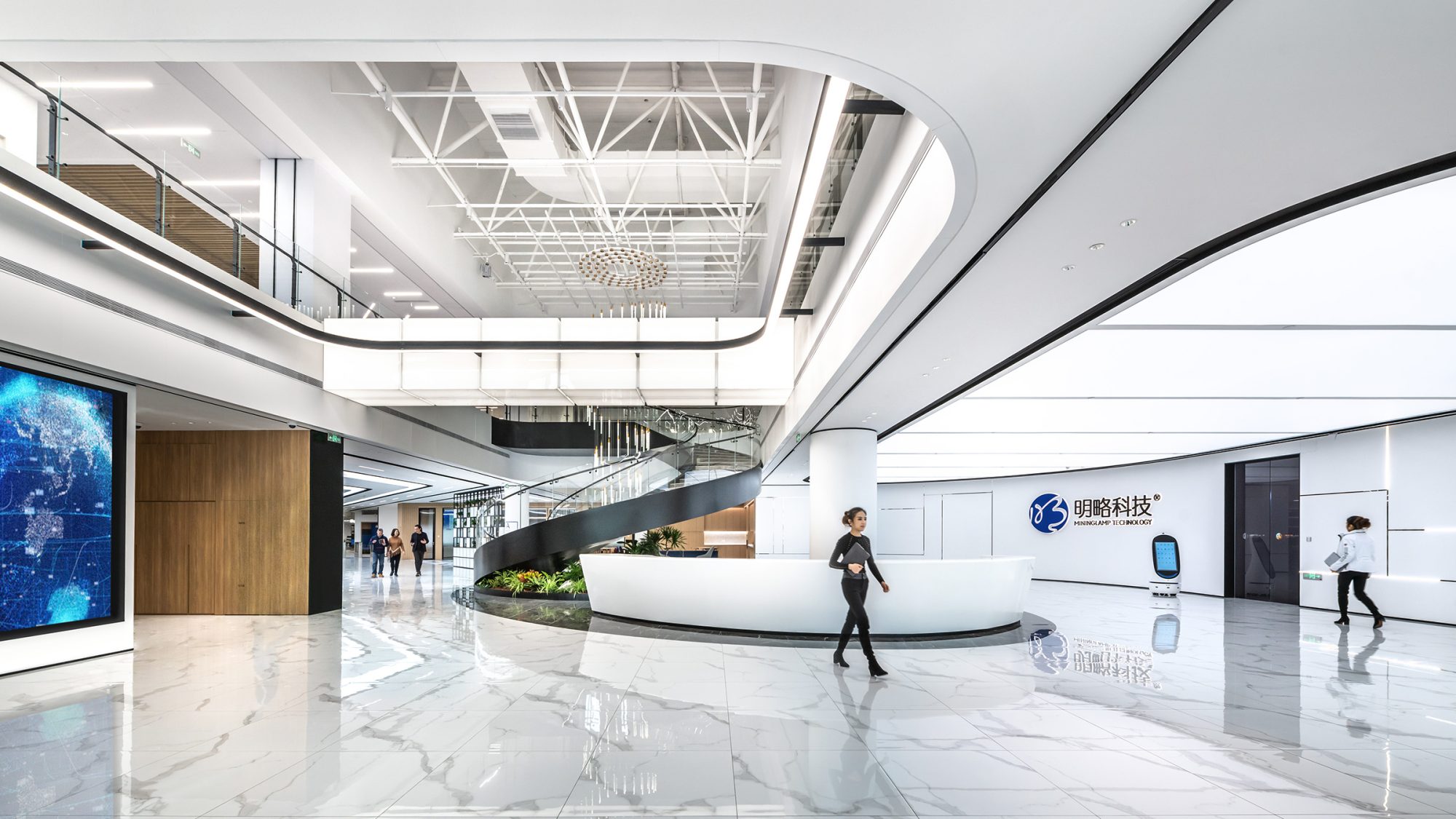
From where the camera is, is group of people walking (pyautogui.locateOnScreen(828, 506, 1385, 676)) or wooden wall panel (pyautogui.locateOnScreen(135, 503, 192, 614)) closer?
group of people walking (pyautogui.locateOnScreen(828, 506, 1385, 676))

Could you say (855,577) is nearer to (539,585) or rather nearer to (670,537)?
(539,585)

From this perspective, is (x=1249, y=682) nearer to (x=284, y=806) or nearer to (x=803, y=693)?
(x=803, y=693)

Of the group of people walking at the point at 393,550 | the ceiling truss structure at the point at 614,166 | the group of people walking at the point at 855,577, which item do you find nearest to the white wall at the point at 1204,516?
the ceiling truss structure at the point at 614,166

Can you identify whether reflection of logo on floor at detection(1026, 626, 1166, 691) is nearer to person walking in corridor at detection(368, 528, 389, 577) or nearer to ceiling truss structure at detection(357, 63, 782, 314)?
ceiling truss structure at detection(357, 63, 782, 314)

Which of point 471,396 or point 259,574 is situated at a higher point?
point 471,396

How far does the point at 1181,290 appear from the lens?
5898mm

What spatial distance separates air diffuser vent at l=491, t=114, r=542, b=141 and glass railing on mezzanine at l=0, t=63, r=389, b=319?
3649mm

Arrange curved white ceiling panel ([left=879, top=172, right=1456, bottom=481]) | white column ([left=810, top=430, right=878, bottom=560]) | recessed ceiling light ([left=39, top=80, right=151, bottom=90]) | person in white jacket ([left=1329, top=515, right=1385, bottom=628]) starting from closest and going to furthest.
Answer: curved white ceiling panel ([left=879, top=172, right=1456, bottom=481]) < person in white jacket ([left=1329, top=515, right=1385, bottom=628]) < recessed ceiling light ([left=39, top=80, right=151, bottom=90]) < white column ([left=810, top=430, right=878, bottom=560])

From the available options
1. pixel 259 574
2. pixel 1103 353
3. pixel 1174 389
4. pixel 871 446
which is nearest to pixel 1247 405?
pixel 1174 389

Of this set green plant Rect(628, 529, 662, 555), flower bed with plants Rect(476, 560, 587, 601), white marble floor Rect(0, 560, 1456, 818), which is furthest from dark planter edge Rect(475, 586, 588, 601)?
white marble floor Rect(0, 560, 1456, 818)

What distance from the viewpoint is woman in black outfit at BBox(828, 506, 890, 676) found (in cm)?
757

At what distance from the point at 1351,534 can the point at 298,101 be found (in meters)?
16.8

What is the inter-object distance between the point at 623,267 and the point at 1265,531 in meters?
14.4

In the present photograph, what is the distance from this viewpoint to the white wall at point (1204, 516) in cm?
1241
